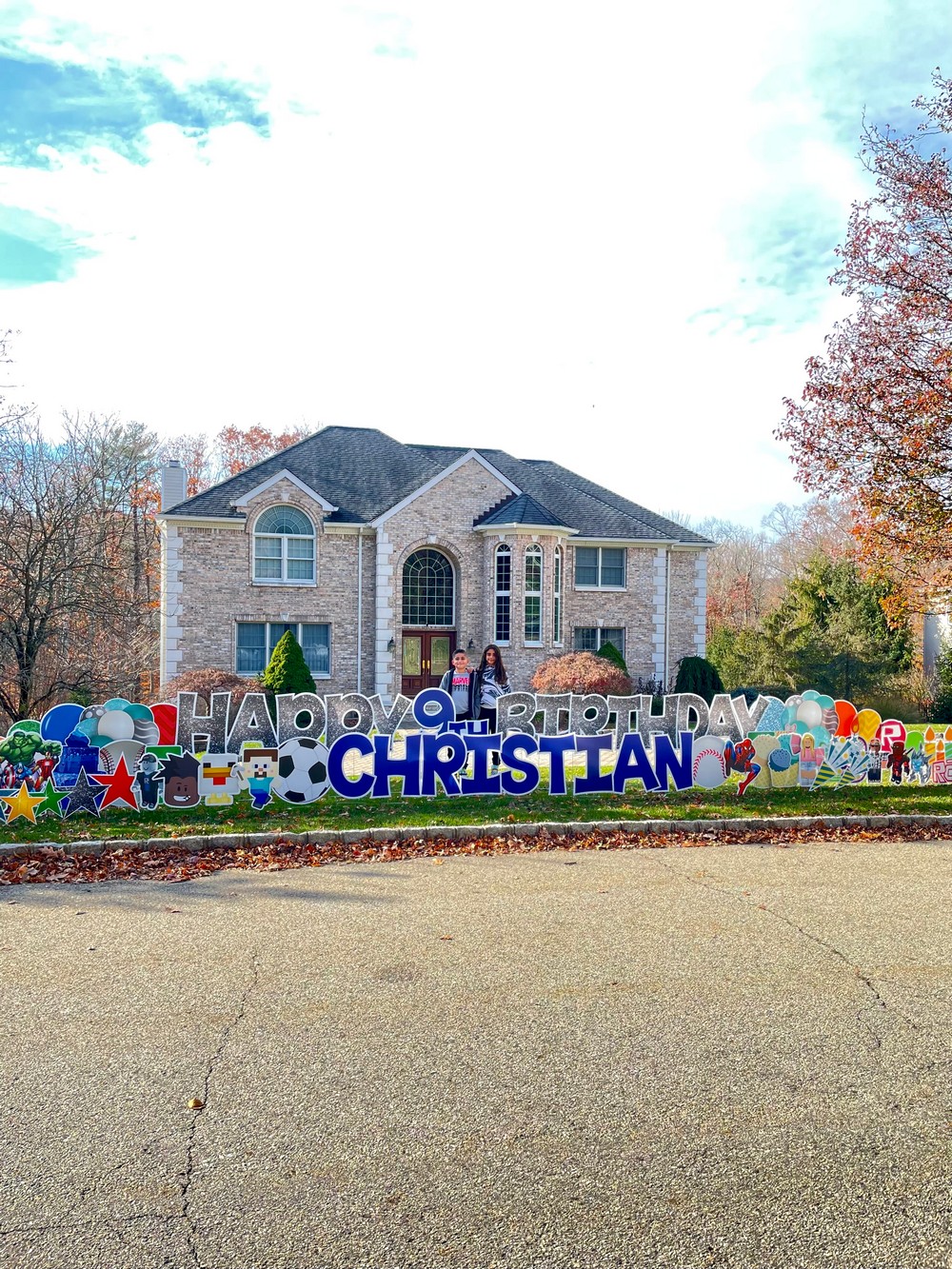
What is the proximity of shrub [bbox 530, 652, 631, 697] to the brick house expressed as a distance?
14.2 feet

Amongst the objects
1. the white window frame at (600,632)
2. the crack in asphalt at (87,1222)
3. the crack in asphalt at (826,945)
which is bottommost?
the crack in asphalt at (87,1222)

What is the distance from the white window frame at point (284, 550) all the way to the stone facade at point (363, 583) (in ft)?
0.27

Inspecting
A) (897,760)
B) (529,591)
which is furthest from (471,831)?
(529,591)

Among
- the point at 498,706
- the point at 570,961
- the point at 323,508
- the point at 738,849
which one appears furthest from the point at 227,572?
the point at 570,961

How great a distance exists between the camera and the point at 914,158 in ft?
44.5

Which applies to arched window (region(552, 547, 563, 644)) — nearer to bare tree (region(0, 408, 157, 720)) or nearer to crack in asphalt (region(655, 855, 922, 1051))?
bare tree (region(0, 408, 157, 720))

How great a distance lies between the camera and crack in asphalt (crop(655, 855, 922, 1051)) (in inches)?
214

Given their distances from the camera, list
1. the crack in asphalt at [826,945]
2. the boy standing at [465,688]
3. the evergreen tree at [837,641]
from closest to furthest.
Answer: the crack in asphalt at [826,945] < the boy standing at [465,688] < the evergreen tree at [837,641]

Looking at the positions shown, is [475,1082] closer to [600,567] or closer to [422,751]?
[422,751]

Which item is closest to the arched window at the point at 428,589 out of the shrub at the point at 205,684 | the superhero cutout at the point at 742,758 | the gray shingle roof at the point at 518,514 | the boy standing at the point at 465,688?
the gray shingle roof at the point at 518,514

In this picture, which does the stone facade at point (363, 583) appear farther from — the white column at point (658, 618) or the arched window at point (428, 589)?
the white column at point (658, 618)

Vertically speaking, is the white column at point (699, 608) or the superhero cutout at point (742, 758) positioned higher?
the white column at point (699, 608)

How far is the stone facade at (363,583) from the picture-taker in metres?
25.5

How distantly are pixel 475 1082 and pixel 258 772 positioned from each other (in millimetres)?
7734
